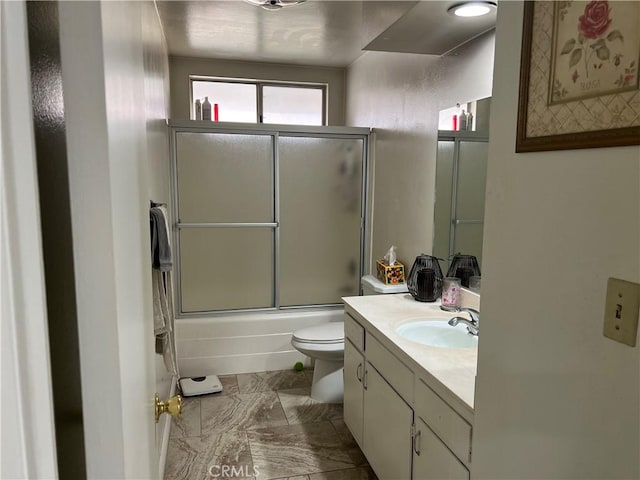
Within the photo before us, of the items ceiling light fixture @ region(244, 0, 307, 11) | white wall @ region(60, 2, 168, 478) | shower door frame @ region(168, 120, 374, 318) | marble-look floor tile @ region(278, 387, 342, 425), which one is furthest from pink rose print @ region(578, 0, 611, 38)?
shower door frame @ region(168, 120, 374, 318)

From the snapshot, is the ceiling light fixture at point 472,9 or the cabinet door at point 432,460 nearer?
the cabinet door at point 432,460

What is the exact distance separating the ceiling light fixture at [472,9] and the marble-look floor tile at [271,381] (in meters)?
2.57

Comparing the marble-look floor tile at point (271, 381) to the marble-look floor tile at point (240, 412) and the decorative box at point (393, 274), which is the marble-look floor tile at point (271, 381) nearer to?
the marble-look floor tile at point (240, 412)

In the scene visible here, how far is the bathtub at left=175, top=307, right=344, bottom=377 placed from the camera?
3.43 metres

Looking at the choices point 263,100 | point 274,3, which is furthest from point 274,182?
point 274,3

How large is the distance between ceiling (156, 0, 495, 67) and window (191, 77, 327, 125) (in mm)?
253

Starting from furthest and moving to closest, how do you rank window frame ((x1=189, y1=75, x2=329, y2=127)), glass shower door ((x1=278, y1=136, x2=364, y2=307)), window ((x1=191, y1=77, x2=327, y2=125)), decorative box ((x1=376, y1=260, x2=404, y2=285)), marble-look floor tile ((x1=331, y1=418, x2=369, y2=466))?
window ((x1=191, y1=77, x2=327, y2=125))
window frame ((x1=189, y1=75, x2=329, y2=127))
glass shower door ((x1=278, y1=136, x2=364, y2=307))
decorative box ((x1=376, y1=260, x2=404, y2=285))
marble-look floor tile ((x1=331, y1=418, x2=369, y2=466))

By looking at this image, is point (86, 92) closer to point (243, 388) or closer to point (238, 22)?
point (238, 22)

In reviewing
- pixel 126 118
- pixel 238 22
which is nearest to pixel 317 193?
pixel 238 22

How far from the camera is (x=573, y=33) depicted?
0.88 m

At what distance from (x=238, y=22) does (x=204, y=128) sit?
0.85 meters

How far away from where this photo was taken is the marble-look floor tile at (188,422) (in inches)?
105

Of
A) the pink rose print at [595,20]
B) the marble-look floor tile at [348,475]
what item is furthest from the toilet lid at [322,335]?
the pink rose print at [595,20]

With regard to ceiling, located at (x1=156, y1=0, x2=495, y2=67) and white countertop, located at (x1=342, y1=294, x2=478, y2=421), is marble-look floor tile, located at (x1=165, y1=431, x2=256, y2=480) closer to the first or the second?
white countertop, located at (x1=342, y1=294, x2=478, y2=421)
